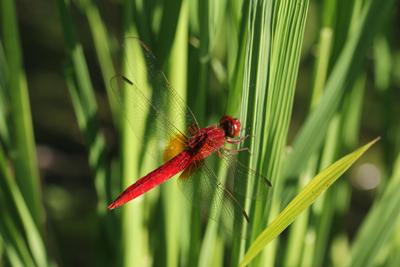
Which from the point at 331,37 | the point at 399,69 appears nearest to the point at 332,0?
the point at 331,37

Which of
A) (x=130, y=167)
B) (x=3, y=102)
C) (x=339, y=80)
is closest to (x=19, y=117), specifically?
(x=3, y=102)

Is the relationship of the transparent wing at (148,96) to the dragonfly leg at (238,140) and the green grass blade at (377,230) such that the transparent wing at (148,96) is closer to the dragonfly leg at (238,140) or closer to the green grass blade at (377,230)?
the dragonfly leg at (238,140)

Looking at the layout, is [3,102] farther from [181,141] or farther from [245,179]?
[245,179]

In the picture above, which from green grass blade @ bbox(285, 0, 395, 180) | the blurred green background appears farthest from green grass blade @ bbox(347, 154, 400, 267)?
green grass blade @ bbox(285, 0, 395, 180)

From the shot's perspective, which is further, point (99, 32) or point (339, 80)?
point (99, 32)

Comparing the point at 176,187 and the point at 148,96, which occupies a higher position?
the point at 148,96

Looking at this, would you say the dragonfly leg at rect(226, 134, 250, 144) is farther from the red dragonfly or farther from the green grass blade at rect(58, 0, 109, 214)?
the green grass blade at rect(58, 0, 109, 214)

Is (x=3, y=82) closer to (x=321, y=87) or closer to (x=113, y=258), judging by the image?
(x=113, y=258)
